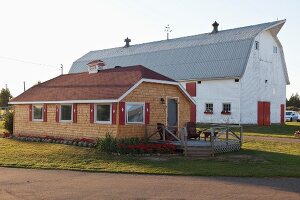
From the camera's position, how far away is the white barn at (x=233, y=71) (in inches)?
1529

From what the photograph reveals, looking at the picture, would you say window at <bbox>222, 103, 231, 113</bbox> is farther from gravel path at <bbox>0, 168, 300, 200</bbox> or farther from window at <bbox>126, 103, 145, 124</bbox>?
gravel path at <bbox>0, 168, 300, 200</bbox>

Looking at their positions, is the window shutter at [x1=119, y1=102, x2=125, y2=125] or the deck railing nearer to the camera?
the window shutter at [x1=119, y1=102, x2=125, y2=125]

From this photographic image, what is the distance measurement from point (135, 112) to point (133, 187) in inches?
391

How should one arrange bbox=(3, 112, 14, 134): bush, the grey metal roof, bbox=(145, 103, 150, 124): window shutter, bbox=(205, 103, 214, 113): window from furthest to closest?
bbox=(205, 103, 214, 113): window < the grey metal roof < bbox=(3, 112, 14, 134): bush < bbox=(145, 103, 150, 124): window shutter

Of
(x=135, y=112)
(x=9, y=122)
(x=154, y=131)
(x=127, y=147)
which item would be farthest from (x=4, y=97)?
(x=127, y=147)

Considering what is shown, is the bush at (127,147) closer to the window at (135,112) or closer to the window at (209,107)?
the window at (135,112)

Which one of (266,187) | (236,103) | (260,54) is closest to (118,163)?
(266,187)

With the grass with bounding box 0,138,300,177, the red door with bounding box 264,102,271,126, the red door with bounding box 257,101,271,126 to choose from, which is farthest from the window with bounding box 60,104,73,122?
the red door with bounding box 264,102,271,126

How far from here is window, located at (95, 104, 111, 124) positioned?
20.8 m

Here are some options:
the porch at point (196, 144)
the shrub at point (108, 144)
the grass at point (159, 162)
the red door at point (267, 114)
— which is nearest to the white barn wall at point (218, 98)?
the red door at point (267, 114)

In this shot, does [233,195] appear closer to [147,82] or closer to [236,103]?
[147,82]

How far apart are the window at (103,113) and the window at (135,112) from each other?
99 cm

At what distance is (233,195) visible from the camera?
10.2 m

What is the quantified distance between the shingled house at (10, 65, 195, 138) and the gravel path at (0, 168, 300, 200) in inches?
280
